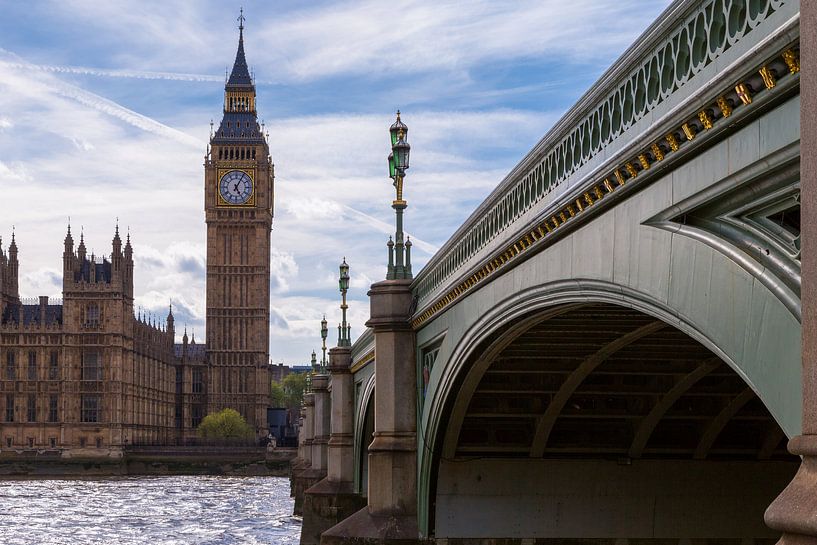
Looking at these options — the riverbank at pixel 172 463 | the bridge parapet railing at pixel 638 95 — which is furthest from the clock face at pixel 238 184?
the bridge parapet railing at pixel 638 95

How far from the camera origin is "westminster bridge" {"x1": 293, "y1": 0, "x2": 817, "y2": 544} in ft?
20.7

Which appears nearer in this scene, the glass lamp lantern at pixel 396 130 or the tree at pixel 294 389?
the glass lamp lantern at pixel 396 130

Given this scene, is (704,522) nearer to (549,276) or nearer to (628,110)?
(549,276)

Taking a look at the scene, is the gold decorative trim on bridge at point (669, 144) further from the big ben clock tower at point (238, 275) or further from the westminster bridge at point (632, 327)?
the big ben clock tower at point (238, 275)

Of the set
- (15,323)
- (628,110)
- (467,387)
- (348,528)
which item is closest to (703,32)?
(628,110)

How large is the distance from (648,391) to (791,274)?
12291 millimetres

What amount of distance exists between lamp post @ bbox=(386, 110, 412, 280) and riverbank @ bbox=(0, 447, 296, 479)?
3380 inches

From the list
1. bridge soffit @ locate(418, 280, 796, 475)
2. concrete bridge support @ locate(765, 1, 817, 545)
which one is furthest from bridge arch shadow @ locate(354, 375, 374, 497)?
concrete bridge support @ locate(765, 1, 817, 545)

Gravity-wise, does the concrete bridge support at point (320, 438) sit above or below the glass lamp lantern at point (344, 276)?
below

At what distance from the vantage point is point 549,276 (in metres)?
11.6

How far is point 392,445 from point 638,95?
12749mm

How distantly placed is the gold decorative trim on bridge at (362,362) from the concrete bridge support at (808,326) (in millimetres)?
21995

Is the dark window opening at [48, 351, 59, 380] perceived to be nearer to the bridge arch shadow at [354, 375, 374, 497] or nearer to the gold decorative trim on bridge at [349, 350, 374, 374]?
the bridge arch shadow at [354, 375, 374, 497]

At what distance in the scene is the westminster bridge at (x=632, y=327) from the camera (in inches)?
249
